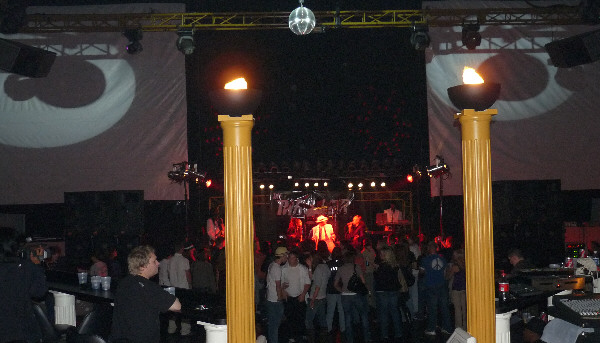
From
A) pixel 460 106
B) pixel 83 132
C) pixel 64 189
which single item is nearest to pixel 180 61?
pixel 83 132

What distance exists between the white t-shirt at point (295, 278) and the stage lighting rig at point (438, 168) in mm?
5872

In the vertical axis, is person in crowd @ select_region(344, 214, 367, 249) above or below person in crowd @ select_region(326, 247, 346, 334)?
above

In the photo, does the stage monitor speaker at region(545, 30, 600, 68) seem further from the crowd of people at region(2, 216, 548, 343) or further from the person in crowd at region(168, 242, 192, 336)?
the person in crowd at region(168, 242, 192, 336)

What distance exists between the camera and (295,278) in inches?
355

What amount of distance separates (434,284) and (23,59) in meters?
7.29

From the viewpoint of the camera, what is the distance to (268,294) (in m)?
8.71

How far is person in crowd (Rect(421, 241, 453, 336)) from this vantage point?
9.48 meters

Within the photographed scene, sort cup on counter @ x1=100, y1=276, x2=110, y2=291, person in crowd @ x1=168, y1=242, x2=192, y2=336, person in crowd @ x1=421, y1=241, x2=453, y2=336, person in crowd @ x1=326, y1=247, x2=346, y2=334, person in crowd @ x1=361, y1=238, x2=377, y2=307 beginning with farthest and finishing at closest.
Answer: person in crowd @ x1=361, y1=238, x2=377, y2=307 → person in crowd @ x1=168, y1=242, x2=192, y2=336 → person in crowd @ x1=326, y1=247, x2=346, y2=334 → person in crowd @ x1=421, y1=241, x2=453, y2=336 → cup on counter @ x1=100, y1=276, x2=110, y2=291

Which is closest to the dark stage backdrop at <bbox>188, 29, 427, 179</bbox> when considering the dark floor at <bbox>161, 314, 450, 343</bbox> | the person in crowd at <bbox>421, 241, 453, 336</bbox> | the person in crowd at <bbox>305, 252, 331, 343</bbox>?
the person in crowd at <bbox>305, 252, 331, 343</bbox>

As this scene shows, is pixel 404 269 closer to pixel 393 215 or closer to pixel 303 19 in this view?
pixel 303 19

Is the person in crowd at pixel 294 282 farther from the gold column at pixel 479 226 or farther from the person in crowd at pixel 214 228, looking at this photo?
the person in crowd at pixel 214 228

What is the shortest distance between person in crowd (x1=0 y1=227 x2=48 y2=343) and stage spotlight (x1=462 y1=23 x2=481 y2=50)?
33.4ft

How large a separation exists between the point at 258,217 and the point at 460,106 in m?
13.7

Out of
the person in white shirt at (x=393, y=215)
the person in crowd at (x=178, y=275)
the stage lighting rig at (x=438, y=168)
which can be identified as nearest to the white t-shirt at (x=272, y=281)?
the person in crowd at (x=178, y=275)
